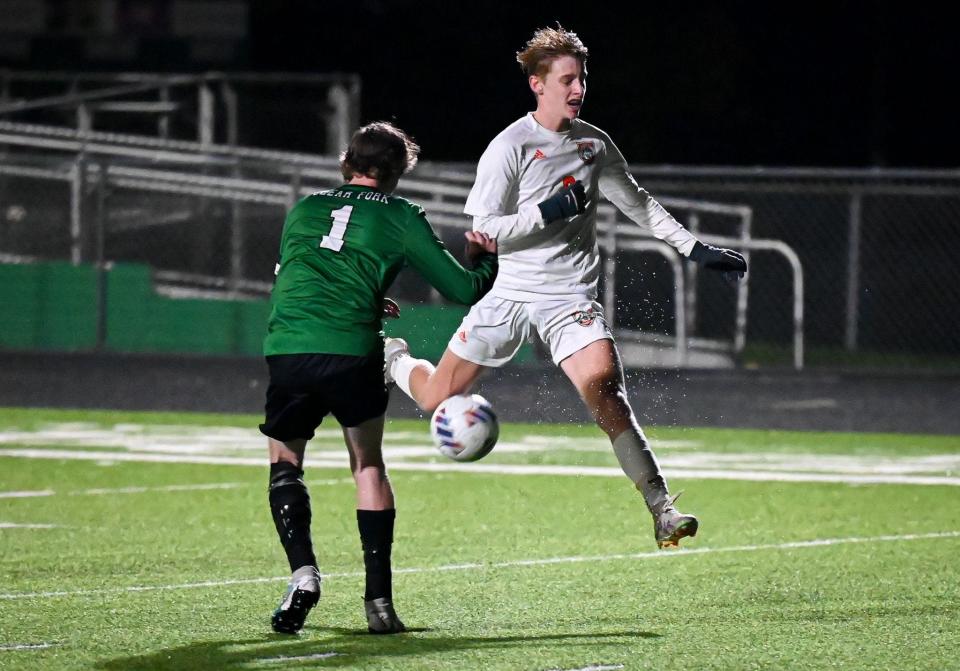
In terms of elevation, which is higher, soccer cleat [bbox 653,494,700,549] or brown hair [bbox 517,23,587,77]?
brown hair [bbox 517,23,587,77]

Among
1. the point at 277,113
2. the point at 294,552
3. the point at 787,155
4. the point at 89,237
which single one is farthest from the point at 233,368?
the point at 787,155

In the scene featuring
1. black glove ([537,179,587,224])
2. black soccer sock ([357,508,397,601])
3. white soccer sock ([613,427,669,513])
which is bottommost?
black soccer sock ([357,508,397,601])

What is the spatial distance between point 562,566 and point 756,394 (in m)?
10.5

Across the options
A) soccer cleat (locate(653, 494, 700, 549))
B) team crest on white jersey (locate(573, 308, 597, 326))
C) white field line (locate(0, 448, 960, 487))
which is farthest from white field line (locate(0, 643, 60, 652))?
white field line (locate(0, 448, 960, 487))

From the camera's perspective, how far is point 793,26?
41.7 meters

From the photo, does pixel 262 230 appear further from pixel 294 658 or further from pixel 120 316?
pixel 294 658

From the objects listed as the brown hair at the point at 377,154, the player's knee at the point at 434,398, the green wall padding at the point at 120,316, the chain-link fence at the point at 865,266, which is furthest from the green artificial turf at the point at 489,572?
the chain-link fence at the point at 865,266

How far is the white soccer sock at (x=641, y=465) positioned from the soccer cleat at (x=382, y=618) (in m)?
1.49

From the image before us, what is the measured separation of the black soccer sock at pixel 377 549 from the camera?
6926 mm

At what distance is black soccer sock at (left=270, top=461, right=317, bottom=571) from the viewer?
7.01m

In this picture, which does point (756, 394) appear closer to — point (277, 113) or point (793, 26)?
point (277, 113)

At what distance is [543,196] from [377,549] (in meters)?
2.07

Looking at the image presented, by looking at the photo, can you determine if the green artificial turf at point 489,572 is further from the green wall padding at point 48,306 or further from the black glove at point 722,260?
the green wall padding at point 48,306

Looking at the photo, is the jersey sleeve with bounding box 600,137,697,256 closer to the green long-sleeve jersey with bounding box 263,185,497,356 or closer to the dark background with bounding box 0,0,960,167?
the green long-sleeve jersey with bounding box 263,185,497,356
